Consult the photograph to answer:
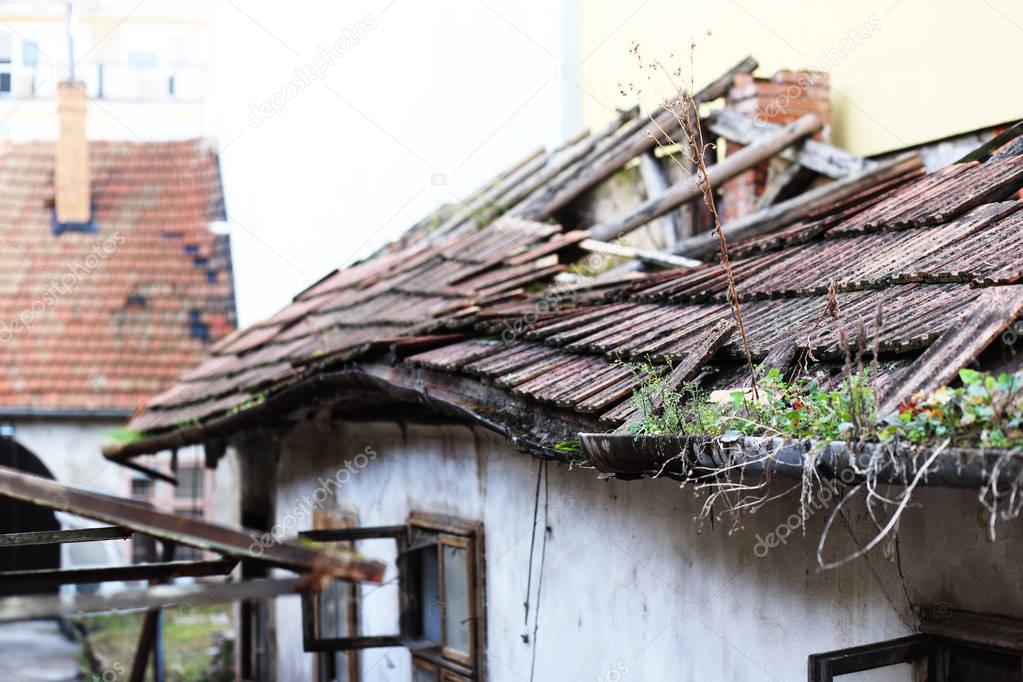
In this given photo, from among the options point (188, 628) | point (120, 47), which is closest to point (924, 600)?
point (188, 628)

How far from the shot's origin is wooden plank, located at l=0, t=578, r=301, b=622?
238 centimetres

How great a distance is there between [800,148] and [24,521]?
42.7 feet

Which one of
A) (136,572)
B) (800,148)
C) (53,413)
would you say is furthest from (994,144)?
(53,413)

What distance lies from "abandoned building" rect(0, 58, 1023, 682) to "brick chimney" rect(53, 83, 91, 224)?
747 centimetres

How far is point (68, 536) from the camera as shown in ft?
13.2

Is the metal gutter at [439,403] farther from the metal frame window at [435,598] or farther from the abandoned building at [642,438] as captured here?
the metal frame window at [435,598]

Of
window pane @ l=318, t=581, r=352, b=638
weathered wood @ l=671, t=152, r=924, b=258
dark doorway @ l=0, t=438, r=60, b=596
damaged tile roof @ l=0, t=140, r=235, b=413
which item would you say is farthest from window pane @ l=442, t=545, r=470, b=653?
damaged tile roof @ l=0, t=140, r=235, b=413

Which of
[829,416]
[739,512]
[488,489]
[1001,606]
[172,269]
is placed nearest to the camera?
[829,416]

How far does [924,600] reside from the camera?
3.36 m

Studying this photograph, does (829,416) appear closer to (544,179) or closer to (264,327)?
(544,179)

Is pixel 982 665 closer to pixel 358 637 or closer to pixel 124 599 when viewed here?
pixel 124 599

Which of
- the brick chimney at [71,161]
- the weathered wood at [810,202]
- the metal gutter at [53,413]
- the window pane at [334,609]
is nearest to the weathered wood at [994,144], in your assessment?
the weathered wood at [810,202]

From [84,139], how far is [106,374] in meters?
A: 3.75

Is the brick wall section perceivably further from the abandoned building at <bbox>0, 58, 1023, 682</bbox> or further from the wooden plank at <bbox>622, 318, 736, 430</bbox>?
the wooden plank at <bbox>622, 318, 736, 430</bbox>
